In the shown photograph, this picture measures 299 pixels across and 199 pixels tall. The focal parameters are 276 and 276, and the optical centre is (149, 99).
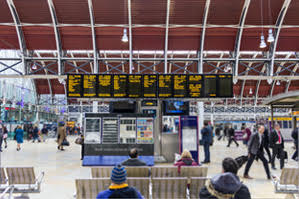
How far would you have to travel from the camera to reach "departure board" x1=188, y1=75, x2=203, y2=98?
1247cm

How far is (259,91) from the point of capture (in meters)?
36.2

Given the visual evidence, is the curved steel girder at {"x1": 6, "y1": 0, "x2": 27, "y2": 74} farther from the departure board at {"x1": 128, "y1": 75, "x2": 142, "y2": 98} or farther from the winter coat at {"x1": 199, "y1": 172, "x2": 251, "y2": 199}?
the winter coat at {"x1": 199, "y1": 172, "x2": 251, "y2": 199}

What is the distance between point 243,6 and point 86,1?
10.00 m

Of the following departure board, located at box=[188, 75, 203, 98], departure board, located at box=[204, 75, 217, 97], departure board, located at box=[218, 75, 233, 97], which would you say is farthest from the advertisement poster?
departure board, located at box=[218, 75, 233, 97]

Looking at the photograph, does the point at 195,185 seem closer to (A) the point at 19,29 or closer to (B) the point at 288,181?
(B) the point at 288,181

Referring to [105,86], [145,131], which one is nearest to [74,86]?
[105,86]

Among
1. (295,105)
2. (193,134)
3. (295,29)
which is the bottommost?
(193,134)

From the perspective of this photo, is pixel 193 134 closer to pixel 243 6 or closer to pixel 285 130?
pixel 243 6

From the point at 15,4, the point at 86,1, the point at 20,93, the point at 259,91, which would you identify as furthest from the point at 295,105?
the point at 20,93

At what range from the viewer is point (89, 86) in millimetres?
12352

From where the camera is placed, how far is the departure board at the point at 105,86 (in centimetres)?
1230

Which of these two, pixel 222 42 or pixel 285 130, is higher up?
pixel 222 42

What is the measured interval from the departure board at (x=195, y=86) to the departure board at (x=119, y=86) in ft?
9.63

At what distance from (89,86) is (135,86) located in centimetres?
206
